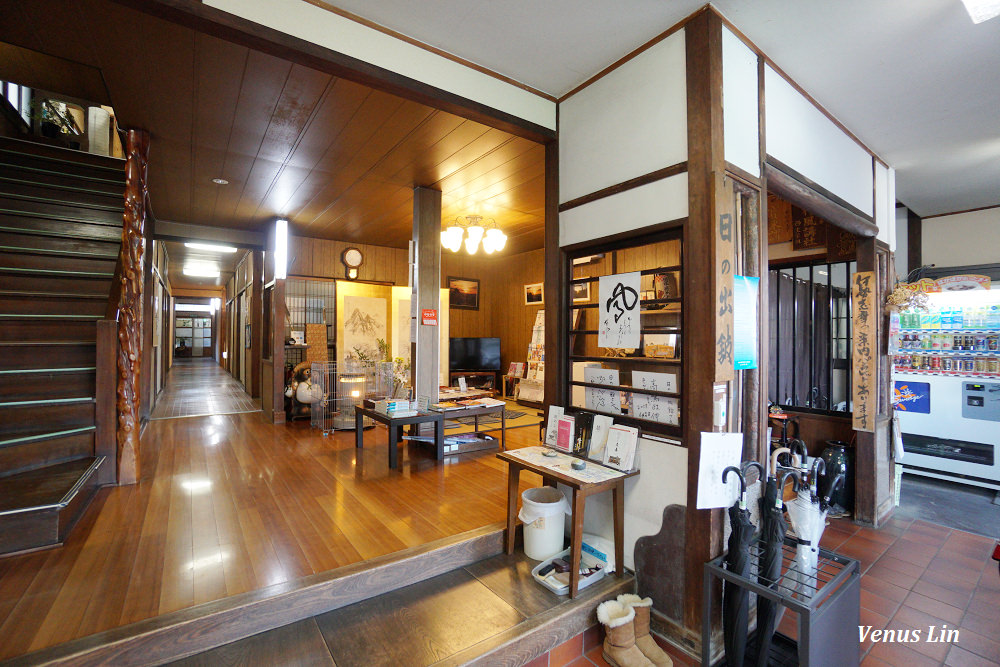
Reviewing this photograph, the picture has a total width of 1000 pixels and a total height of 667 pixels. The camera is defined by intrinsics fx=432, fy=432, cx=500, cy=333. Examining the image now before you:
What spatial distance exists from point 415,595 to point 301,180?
157 inches

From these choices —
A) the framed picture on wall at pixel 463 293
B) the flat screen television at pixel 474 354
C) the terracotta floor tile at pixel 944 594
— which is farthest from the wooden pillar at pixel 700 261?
the framed picture on wall at pixel 463 293

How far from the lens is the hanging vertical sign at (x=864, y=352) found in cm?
363

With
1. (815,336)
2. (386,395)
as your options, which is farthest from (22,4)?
(815,336)

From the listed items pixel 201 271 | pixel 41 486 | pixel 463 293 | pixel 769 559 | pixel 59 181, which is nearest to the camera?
pixel 769 559

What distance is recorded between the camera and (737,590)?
1.90 m

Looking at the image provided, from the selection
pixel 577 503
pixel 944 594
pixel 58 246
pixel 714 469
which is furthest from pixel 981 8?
pixel 58 246

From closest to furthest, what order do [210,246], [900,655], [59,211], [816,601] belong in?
[816,601], [900,655], [59,211], [210,246]

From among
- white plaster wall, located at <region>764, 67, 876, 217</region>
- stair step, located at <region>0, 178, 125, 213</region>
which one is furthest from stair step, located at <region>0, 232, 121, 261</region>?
white plaster wall, located at <region>764, 67, 876, 217</region>

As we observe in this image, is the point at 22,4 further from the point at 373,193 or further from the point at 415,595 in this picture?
the point at 415,595

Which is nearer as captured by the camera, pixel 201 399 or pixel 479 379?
pixel 201 399

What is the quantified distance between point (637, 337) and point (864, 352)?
2.73m

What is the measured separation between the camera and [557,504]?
253 cm

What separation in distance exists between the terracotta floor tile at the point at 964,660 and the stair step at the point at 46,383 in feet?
18.3

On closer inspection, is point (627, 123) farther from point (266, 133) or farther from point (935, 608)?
point (935, 608)
